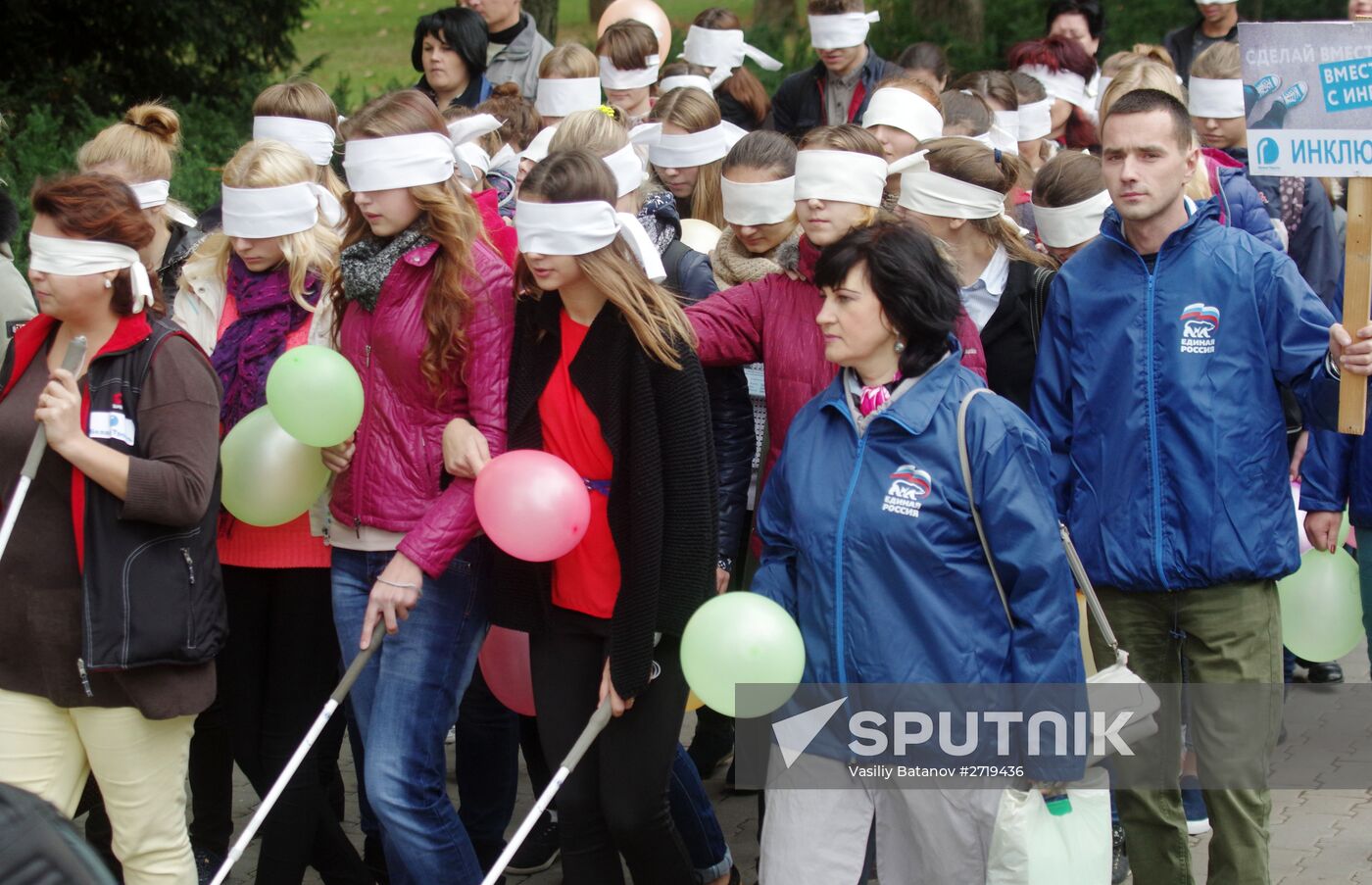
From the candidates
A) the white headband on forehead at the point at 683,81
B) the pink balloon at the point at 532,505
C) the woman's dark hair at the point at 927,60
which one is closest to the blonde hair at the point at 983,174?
the pink balloon at the point at 532,505

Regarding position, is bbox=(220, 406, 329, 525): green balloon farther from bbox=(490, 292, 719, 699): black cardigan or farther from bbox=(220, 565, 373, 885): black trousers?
bbox=(490, 292, 719, 699): black cardigan

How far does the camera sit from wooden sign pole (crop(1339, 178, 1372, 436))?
15.0ft

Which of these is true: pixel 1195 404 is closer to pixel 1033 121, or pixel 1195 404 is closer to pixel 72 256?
pixel 72 256

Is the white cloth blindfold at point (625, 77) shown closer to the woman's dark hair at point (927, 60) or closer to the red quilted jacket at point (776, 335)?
the woman's dark hair at point (927, 60)

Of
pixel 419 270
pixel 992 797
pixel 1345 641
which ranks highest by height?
pixel 419 270

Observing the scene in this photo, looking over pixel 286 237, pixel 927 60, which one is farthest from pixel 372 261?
pixel 927 60

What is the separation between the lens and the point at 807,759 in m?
4.30

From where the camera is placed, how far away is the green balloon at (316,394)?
468cm

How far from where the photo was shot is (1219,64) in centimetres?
719

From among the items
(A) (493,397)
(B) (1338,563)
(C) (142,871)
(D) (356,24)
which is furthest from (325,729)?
(D) (356,24)

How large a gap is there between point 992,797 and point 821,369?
1.46 metres

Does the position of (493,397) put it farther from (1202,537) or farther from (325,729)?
(1202,537)

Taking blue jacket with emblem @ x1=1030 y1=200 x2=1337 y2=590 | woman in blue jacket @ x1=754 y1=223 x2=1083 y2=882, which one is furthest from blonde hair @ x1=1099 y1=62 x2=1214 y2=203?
woman in blue jacket @ x1=754 y1=223 x2=1083 y2=882

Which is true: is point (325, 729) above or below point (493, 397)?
below
